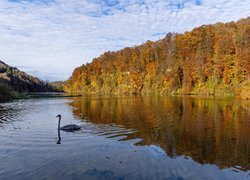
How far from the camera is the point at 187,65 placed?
298ft

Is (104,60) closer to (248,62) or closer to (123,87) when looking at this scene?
(123,87)

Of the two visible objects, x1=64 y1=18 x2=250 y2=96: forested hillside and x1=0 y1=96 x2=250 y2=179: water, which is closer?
x1=0 y1=96 x2=250 y2=179: water

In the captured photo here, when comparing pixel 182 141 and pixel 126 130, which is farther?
pixel 126 130

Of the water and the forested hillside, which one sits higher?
the forested hillside

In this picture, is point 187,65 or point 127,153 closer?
point 127,153

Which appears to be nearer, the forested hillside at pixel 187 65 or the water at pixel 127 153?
the water at pixel 127 153

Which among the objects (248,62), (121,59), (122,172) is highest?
(121,59)

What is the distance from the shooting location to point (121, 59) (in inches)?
5364

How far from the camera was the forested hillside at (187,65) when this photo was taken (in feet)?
244

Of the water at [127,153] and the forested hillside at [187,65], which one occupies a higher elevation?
the forested hillside at [187,65]

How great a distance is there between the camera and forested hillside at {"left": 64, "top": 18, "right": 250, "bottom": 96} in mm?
74438

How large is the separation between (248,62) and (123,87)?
68949 millimetres

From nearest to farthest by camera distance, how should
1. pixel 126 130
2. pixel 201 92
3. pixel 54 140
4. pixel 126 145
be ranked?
pixel 126 145 < pixel 54 140 < pixel 126 130 < pixel 201 92

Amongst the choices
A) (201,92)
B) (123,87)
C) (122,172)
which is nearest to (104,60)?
(123,87)
